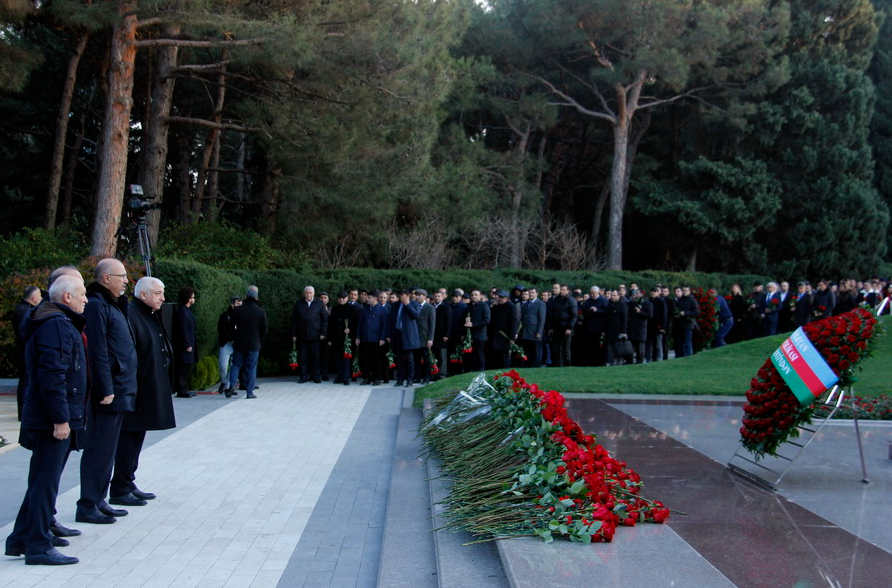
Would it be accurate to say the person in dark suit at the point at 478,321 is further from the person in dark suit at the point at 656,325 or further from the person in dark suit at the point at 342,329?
the person in dark suit at the point at 656,325

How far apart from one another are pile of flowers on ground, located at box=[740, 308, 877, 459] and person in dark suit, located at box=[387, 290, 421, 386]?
9.20 m

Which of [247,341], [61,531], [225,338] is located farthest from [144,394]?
[225,338]

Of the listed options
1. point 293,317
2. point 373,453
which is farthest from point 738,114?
point 373,453

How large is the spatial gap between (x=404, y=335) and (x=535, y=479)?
10502 mm

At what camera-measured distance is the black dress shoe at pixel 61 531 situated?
5.77m

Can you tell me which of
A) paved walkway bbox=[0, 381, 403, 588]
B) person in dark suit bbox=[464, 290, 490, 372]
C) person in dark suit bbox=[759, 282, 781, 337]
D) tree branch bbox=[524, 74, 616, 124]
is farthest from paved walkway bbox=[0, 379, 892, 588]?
tree branch bbox=[524, 74, 616, 124]

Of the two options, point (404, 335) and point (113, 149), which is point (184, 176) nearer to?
point (113, 149)

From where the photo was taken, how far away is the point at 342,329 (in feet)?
54.0

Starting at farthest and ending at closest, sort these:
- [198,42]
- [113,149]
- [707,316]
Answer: [707,316] → [113,149] → [198,42]

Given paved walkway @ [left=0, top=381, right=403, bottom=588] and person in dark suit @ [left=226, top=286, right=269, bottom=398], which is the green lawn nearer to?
paved walkway @ [left=0, top=381, right=403, bottom=588]

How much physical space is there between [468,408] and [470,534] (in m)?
2.75

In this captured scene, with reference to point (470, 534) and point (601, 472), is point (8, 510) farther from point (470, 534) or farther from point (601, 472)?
point (601, 472)

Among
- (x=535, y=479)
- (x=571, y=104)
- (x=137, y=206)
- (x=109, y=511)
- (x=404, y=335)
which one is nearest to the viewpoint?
(x=535, y=479)

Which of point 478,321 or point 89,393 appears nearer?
point 89,393
